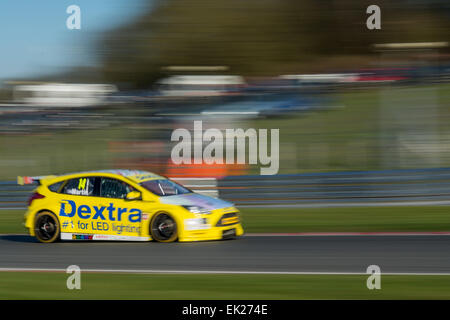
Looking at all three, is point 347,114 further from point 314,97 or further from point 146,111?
point 146,111

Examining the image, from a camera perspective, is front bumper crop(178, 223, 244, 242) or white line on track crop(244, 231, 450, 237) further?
white line on track crop(244, 231, 450, 237)

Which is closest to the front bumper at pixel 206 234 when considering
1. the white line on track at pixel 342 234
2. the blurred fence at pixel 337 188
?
the white line on track at pixel 342 234

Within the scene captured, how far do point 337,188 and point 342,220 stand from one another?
56.2 inches

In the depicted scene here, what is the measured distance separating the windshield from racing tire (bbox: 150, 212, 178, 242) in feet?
1.63

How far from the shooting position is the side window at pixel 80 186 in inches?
496

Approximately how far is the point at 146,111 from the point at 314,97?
224 inches

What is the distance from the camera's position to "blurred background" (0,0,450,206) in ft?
61.0

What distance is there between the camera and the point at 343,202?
1666cm

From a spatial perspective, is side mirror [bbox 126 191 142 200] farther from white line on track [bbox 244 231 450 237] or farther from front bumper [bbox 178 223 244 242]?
white line on track [bbox 244 231 450 237]

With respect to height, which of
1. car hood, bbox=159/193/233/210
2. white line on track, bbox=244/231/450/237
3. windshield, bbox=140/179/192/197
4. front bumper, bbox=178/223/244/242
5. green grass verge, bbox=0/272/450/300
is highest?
windshield, bbox=140/179/192/197

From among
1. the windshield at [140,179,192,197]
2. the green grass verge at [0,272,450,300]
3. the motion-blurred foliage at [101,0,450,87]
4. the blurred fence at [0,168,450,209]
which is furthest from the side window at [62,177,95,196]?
the motion-blurred foliage at [101,0,450,87]

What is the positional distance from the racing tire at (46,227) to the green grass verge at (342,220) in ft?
10.7

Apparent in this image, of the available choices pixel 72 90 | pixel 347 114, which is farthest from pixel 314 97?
pixel 72 90

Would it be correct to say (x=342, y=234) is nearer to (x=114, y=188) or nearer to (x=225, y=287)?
(x=114, y=188)
